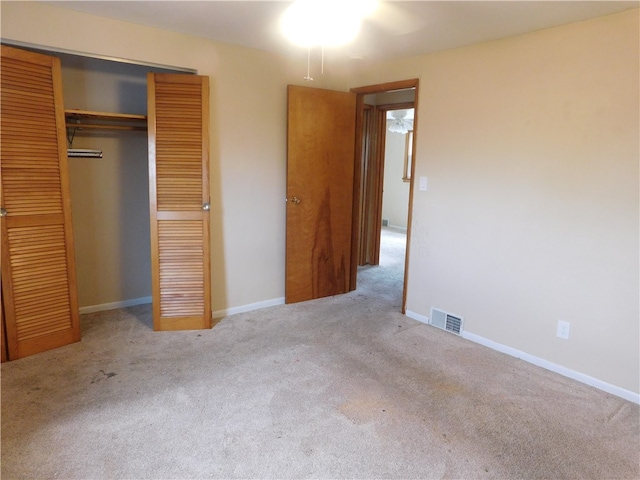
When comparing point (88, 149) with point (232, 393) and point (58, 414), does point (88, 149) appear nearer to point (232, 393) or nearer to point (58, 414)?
point (58, 414)

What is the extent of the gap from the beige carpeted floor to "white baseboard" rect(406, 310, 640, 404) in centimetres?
6

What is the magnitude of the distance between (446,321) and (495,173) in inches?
47.4

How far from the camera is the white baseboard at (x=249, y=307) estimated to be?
135 inches

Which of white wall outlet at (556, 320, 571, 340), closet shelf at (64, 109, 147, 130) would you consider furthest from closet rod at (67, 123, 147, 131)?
white wall outlet at (556, 320, 571, 340)

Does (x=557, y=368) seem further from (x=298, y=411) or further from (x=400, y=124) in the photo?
(x=400, y=124)

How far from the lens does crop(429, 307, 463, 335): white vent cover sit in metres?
3.17

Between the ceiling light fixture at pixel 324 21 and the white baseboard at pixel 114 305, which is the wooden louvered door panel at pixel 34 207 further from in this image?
the ceiling light fixture at pixel 324 21

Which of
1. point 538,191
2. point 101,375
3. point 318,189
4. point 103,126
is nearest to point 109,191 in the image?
point 103,126

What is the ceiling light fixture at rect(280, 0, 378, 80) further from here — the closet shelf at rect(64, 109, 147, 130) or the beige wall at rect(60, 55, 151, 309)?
the beige wall at rect(60, 55, 151, 309)

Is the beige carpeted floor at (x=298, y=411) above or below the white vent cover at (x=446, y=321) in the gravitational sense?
below

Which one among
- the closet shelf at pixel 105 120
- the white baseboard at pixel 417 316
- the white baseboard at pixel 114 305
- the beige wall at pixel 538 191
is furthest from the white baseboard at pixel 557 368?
the closet shelf at pixel 105 120

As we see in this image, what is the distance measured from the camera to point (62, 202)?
2.65 m

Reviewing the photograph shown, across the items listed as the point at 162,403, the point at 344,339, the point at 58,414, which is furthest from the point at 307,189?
the point at 58,414

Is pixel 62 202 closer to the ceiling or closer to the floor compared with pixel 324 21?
closer to the floor
